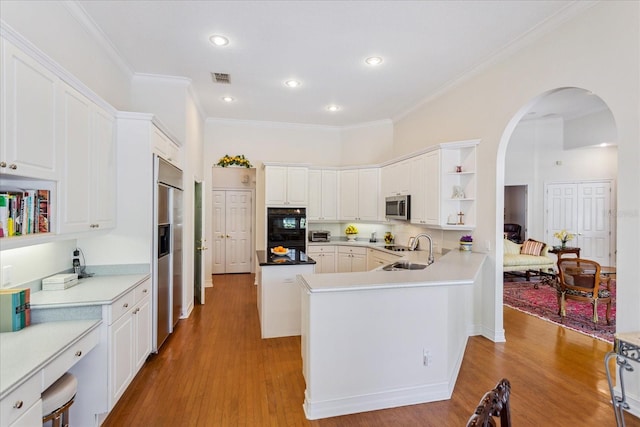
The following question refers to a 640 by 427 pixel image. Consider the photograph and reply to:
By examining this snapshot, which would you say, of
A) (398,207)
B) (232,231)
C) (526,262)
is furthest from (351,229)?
(526,262)

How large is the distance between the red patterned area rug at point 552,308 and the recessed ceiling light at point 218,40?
550 cm

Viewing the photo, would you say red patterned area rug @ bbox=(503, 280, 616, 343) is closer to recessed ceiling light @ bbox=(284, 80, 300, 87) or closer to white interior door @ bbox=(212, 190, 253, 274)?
recessed ceiling light @ bbox=(284, 80, 300, 87)

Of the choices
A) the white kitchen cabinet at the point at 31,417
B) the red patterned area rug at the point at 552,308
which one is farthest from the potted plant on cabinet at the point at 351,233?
the white kitchen cabinet at the point at 31,417

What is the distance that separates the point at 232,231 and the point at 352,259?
10.5 feet

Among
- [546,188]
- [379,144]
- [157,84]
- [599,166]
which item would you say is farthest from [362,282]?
[599,166]

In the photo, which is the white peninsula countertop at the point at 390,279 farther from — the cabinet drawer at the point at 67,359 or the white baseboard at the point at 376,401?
the cabinet drawer at the point at 67,359

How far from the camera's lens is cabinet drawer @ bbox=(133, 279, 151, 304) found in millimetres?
2756

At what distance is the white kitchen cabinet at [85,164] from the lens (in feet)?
7.30

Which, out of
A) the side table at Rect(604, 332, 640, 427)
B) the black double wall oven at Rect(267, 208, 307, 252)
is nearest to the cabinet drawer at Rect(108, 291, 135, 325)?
the side table at Rect(604, 332, 640, 427)

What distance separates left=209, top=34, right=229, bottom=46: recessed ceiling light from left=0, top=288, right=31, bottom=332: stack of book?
283cm

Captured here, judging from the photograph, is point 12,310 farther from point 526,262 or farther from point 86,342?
point 526,262

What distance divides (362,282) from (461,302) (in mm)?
1403

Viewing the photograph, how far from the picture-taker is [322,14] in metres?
2.93

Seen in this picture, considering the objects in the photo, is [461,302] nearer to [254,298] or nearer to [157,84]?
[254,298]
